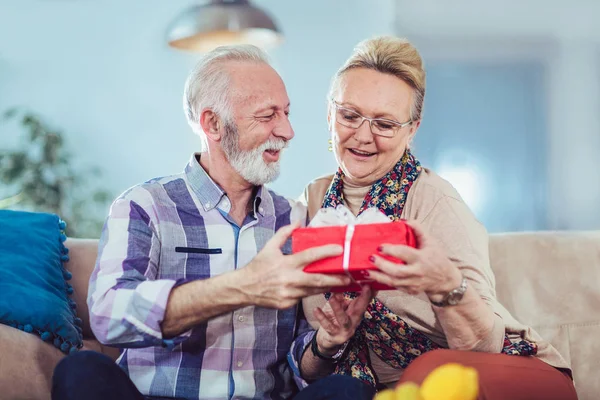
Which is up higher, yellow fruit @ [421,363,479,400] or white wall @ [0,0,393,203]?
white wall @ [0,0,393,203]

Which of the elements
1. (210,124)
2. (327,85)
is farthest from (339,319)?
(327,85)

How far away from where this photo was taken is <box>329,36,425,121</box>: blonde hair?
72.9 inches

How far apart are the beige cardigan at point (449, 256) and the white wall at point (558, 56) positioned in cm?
323

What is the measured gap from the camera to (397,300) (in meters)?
1.73

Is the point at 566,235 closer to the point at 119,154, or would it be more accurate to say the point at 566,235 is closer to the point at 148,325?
the point at 148,325

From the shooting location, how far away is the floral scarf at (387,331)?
1712 mm

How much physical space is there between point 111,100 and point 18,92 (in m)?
0.55

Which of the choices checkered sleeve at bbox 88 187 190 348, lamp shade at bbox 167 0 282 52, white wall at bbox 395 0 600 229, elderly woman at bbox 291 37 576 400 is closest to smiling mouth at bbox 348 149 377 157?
elderly woman at bbox 291 37 576 400

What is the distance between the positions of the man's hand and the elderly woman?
0.10 m

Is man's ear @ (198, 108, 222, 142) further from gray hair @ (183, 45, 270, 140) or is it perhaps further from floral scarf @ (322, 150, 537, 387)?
floral scarf @ (322, 150, 537, 387)

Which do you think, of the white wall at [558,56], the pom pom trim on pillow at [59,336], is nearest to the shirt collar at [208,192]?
the pom pom trim on pillow at [59,336]

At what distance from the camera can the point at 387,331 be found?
1.73m

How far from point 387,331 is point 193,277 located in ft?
1.46

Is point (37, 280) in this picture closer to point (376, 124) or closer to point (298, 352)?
point (298, 352)
